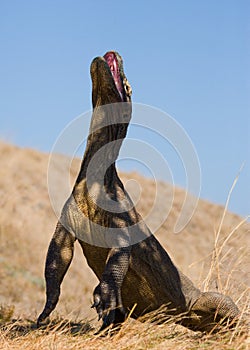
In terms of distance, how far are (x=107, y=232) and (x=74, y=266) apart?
1177 cm

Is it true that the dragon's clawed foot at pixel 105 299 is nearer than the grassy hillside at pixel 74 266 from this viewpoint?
Yes

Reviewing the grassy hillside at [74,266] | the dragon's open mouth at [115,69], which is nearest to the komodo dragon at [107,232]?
the dragon's open mouth at [115,69]

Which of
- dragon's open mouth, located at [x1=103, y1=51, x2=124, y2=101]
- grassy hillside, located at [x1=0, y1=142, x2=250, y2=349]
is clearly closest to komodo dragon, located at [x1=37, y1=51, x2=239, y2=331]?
dragon's open mouth, located at [x1=103, y1=51, x2=124, y2=101]

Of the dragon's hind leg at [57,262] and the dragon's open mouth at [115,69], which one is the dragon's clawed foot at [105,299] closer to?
the dragon's hind leg at [57,262]

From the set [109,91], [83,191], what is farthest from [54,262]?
[109,91]

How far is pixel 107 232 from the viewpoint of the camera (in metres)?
4.63

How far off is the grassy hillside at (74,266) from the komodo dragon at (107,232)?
0.83 ft

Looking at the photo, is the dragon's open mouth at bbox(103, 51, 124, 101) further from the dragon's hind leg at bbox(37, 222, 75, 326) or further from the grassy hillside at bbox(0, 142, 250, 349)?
the grassy hillside at bbox(0, 142, 250, 349)

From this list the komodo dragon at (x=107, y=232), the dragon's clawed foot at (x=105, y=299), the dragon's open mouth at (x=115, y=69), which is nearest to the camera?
the dragon's clawed foot at (x=105, y=299)

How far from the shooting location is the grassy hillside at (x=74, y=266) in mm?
4574

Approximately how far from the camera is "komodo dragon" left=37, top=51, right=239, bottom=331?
457cm

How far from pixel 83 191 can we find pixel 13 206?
12.9 metres

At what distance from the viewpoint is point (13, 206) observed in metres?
17.4

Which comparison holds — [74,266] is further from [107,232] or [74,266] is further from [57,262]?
[107,232]
